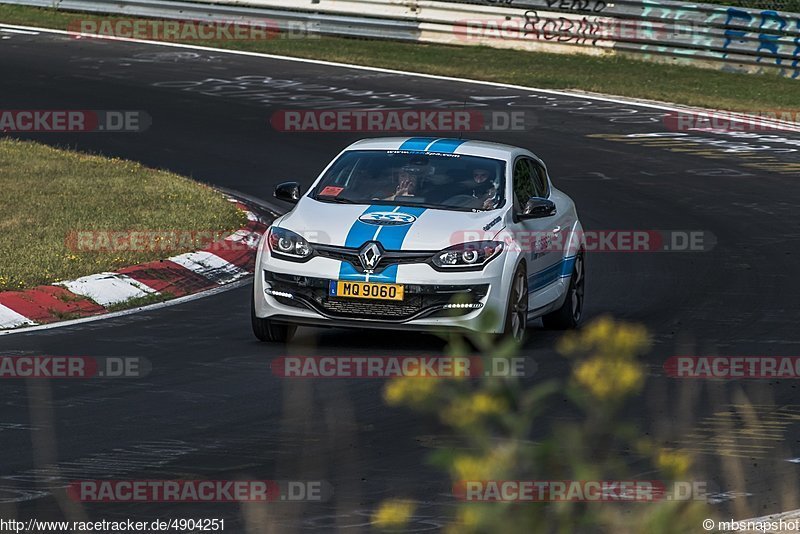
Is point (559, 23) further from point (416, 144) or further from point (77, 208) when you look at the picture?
point (416, 144)

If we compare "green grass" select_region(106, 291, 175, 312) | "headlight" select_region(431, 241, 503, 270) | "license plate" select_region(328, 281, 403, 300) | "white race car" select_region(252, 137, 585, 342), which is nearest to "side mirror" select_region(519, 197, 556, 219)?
"white race car" select_region(252, 137, 585, 342)

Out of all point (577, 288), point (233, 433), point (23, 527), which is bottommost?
point (577, 288)

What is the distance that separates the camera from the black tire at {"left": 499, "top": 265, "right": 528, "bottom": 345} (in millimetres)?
10430

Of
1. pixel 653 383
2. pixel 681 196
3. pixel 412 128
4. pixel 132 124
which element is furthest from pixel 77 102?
pixel 653 383

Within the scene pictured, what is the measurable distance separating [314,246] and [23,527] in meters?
4.71

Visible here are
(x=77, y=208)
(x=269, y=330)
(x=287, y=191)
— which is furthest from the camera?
(x=77, y=208)

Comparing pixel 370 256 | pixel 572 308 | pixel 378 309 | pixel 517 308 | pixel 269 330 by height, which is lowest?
pixel 572 308

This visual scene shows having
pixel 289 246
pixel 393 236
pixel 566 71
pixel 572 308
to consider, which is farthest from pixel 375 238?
pixel 566 71

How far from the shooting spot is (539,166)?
1252cm

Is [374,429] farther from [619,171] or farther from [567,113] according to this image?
[567,113]

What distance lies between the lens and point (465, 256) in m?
10.3

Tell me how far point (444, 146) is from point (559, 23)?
17.7m

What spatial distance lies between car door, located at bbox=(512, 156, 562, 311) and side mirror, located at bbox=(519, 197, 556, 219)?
13 cm

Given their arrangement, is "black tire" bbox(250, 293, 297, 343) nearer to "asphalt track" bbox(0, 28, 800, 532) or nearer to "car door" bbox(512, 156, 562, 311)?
"asphalt track" bbox(0, 28, 800, 532)
